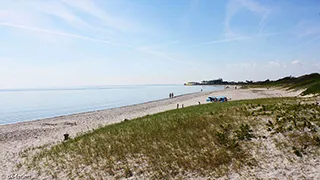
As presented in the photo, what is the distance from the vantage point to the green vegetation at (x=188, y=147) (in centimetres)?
1171

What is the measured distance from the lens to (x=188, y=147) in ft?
45.1

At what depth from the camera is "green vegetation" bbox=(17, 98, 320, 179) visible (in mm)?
11711

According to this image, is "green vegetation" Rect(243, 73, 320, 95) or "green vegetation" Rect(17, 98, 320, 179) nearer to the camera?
"green vegetation" Rect(17, 98, 320, 179)

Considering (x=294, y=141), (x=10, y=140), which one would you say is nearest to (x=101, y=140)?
(x=294, y=141)

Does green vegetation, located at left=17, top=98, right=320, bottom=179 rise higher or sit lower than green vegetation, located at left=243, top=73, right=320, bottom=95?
lower

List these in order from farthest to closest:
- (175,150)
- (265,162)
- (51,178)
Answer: (175,150) → (51,178) → (265,162)

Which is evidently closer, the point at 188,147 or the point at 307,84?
the point at 188,147

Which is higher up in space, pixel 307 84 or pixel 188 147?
pixel 307 84

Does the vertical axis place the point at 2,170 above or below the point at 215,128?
below

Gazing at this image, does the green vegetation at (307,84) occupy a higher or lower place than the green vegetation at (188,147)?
higher

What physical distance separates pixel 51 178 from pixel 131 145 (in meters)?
4.79

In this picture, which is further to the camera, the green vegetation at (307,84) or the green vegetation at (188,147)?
the green vegetation at (307,84)

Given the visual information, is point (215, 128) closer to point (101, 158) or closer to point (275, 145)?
point (275, 145)

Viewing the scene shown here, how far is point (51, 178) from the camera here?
12508mm
